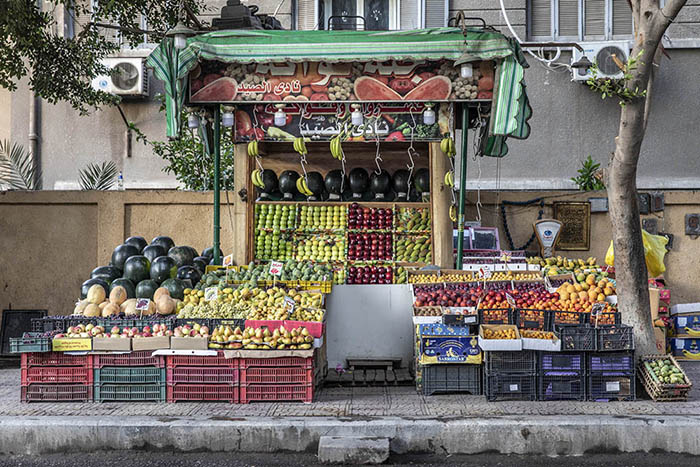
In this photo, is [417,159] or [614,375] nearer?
[614,375]

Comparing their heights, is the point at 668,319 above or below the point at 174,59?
below

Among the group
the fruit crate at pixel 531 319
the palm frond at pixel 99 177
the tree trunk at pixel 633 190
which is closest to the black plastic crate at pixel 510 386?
the fruit crate at pixel 531 319

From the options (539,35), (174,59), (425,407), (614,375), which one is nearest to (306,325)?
(425,407)

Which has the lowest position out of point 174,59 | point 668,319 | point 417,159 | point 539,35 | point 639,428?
point 639,428

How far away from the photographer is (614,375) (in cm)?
800

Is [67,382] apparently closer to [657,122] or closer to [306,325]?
[306,325]

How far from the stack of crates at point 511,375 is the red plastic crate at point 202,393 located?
8.75 feet

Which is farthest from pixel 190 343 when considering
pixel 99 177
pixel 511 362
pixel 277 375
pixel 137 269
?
pixel 99 177

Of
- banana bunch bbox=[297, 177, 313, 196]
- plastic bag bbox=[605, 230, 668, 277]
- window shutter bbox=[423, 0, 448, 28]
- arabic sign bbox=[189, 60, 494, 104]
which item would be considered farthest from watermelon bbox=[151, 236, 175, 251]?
window shutter bbox=[423, 0, 448, 28]

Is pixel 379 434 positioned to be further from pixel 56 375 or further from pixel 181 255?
pixel 181 255

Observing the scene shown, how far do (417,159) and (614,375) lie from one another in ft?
17.6

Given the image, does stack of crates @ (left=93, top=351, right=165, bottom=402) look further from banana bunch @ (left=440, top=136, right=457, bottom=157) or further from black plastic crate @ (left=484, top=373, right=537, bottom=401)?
banana bunch @ (left=440, top=136, right=457, bottom=157)

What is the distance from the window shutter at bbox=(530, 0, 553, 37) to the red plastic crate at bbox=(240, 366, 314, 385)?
11.4 meters

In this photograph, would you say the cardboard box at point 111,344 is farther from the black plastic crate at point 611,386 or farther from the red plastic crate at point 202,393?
the black plastic crate at point 611,386
